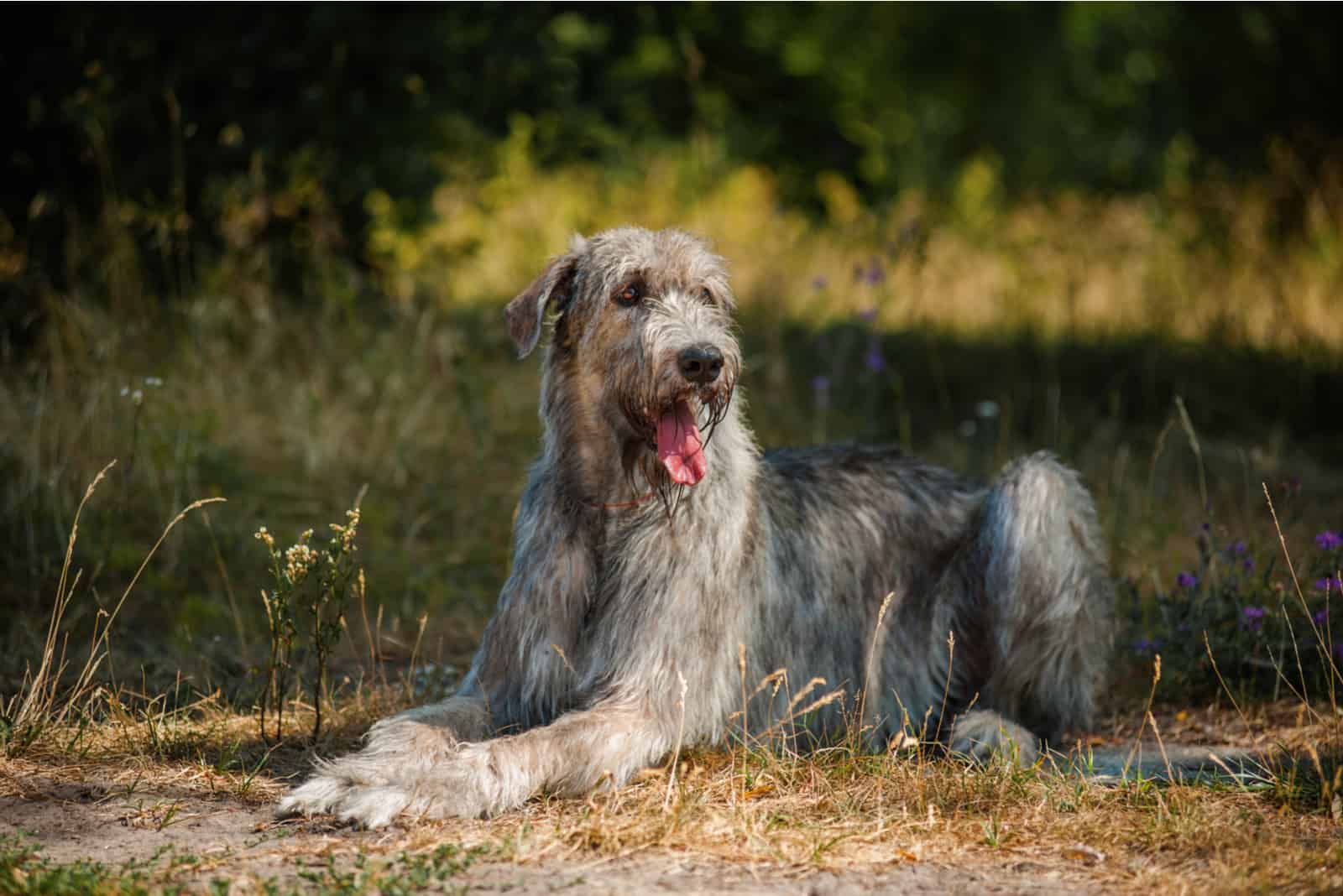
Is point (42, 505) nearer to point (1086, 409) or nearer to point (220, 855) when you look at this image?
point (220, 855)

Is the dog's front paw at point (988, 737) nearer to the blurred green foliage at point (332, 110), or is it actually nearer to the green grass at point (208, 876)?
the green grass at point (208, 876)

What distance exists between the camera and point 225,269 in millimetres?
9422

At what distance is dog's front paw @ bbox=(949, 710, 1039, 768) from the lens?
17.9 feet

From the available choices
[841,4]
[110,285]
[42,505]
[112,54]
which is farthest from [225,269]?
[841,4]

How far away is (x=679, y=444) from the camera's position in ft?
16.4

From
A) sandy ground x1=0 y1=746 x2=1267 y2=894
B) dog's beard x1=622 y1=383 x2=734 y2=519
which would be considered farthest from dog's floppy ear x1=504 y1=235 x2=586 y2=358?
sandy ground x1=0 y1=746 x2=1267 y2=894

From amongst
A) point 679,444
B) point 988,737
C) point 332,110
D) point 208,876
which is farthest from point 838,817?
point 332,110

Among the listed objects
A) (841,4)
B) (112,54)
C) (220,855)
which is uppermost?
(841,4)

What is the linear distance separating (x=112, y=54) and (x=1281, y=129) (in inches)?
432

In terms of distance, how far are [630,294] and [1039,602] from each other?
6.99 ft

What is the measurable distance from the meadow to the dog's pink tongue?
0.98m

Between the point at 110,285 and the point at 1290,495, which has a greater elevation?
the point at 110,285

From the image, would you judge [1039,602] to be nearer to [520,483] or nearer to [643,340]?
[643,340]

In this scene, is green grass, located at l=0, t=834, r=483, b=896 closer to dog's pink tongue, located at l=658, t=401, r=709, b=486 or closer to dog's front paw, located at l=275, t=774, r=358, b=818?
dog's front paw, located at l=275, t=774, r=358, b=818
